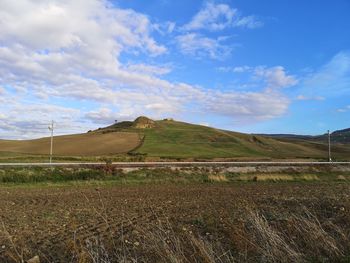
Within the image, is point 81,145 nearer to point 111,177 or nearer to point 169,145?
point 169,145

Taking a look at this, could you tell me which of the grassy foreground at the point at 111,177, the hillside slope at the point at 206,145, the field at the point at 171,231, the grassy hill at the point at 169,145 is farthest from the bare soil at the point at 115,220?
the hillside slope at the point at 206,145

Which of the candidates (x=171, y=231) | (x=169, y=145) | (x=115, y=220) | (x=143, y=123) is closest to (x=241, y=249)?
(x=171, y=231)

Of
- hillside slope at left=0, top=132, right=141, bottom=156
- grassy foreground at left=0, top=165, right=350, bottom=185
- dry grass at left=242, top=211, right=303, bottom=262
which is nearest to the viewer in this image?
dry grass at left=242, top=211, right=303, bottom=262

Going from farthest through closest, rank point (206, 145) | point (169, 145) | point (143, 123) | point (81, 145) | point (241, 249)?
point (143, 123)
point (206, 145)
point (169, 145)
point (81, 145)
point (241, 249)

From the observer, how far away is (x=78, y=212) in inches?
701

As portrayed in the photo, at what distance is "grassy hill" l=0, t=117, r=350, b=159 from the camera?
99919mm

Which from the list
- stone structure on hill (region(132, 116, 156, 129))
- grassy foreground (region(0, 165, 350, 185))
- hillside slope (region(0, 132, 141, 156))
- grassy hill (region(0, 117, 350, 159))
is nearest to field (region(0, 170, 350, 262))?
grassy foreground (region(0, 165, 350, 185))

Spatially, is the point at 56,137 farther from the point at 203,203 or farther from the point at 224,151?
the point at 203,203

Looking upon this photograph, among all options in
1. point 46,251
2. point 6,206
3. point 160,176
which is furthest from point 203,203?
point 160,176

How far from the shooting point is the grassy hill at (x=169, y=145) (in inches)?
3934

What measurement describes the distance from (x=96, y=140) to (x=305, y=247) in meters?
106

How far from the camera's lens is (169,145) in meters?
110

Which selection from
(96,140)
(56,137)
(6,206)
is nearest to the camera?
(6,206)

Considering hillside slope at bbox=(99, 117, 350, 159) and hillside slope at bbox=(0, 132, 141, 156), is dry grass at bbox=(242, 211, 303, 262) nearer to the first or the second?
hillside slope at bbox=(99, 117, 350, 159)
